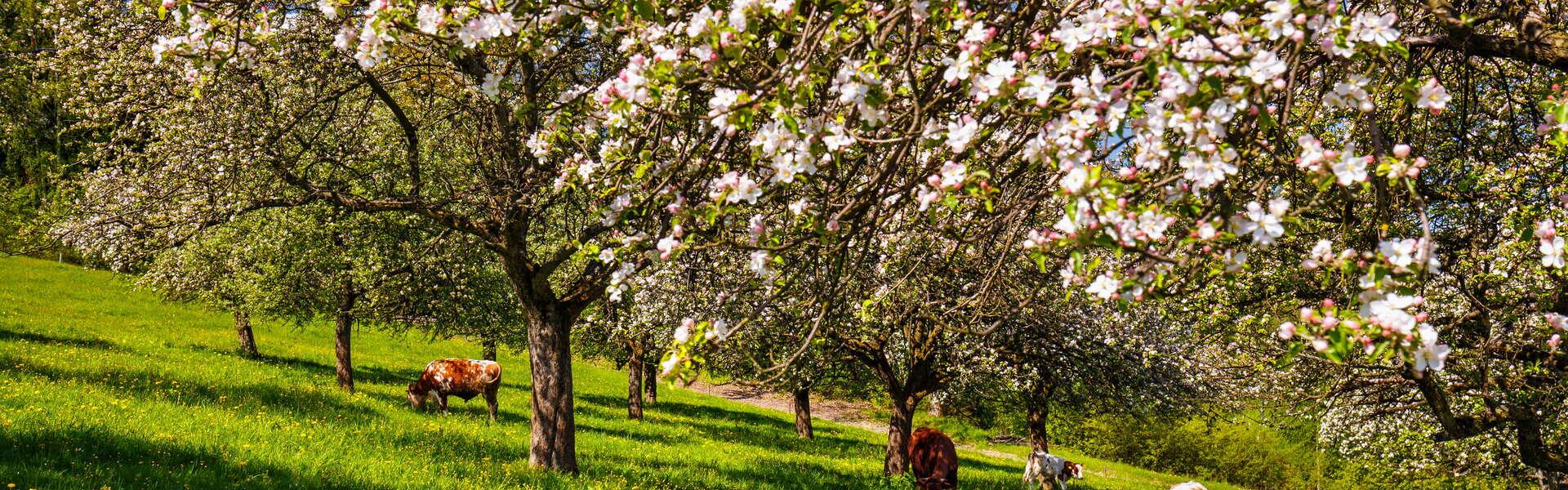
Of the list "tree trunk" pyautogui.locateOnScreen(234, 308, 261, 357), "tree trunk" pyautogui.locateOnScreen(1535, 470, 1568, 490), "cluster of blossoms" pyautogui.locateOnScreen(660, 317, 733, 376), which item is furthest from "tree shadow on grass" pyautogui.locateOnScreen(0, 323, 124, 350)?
"tree trunk" pyautogui.locateOnScreen(1535, 470, 1568, 490)

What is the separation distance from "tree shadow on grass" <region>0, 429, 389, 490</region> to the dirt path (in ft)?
98.8

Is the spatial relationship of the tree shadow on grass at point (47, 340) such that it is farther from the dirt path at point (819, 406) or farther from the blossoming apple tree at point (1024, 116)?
the dirt path at point (819, 406)

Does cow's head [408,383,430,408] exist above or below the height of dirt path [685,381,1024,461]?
above

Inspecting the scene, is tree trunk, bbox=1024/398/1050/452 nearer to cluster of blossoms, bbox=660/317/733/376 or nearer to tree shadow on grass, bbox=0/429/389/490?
tree shadow on grass, bbox=0/429/389/490

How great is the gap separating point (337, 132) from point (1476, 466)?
921 inches

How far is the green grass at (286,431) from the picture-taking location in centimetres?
834

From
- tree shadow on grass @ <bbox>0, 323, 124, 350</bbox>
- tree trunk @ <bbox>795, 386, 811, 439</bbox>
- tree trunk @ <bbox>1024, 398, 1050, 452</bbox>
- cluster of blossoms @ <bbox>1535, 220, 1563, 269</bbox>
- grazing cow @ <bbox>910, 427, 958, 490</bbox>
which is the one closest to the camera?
cluster of blossoms @ <bbox>1535, 220, 1563, 269</bbox>

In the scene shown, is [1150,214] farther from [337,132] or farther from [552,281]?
[552,281]

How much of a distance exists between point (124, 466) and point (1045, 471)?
57.7ft

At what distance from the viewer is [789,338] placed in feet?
49.6

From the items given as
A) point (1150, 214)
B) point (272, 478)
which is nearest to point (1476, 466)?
point (1150, 214)

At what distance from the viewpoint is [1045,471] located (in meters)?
19.6

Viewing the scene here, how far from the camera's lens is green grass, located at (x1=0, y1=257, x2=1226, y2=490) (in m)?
8.34

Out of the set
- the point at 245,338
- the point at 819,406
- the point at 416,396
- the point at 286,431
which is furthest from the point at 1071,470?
the point at 819,406
